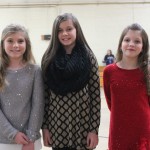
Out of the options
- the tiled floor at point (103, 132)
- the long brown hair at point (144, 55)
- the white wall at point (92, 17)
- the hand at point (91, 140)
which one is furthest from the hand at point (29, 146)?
the white wall at point (92, 17)

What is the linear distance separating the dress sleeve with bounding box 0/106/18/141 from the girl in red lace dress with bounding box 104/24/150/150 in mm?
751

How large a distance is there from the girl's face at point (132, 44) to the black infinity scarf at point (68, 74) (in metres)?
0.33

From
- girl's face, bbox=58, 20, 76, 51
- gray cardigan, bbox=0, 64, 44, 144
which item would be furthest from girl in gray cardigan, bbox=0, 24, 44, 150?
girl's face, bbox=58, 20, 76, 51

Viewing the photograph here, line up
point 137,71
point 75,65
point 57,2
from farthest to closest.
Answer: point 57,2 → point 137,71 → point 75,65

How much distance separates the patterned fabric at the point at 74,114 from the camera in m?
2.02

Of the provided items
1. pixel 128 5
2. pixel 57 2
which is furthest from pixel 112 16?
pixel 57 2

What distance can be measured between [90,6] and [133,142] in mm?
9964

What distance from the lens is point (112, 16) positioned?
453 inches

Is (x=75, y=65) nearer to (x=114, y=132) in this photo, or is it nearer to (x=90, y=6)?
(x=114, y=132)

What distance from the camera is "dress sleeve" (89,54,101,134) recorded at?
2078 mm

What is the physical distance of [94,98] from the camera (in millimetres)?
2092

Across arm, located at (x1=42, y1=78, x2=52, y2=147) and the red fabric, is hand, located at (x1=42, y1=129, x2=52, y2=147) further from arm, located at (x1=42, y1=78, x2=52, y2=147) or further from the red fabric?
the red fabric

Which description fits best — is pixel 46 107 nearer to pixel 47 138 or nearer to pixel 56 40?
pixel 47 138

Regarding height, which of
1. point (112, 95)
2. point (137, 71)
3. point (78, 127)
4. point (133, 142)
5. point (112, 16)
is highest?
point (112, 16)
